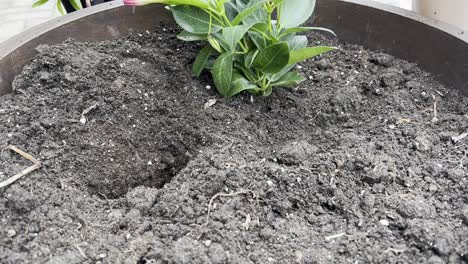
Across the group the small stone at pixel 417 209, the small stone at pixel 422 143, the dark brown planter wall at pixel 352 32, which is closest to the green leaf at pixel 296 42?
the dark brown planter wall at pixel 352 32

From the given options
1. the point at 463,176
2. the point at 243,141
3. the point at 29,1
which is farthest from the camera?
the point at 29,1

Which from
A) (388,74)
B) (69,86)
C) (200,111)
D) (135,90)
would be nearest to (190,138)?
(200,111)

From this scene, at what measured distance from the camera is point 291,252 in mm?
818

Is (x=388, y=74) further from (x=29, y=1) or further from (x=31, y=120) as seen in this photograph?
(x=29, y=1)

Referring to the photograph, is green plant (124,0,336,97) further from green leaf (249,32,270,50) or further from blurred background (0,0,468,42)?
blurred background (0,0,468,42)

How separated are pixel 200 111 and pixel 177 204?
282 millimetres

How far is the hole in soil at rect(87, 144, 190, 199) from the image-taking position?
1020mm

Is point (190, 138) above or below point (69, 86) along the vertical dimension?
below

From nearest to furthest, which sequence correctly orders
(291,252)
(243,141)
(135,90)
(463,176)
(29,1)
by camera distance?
(291,252) < (463,176) < (243,141) < (135,90) < (29,1)

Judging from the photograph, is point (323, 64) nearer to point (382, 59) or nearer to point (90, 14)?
point (382, 59)

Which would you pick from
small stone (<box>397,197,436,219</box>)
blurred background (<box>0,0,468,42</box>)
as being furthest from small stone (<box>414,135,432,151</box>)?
blurred background (<box>0,0,468,42</box>)

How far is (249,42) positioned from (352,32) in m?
0.32

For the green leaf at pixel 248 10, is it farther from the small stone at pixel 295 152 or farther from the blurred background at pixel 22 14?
the blurred background at pixel 22 14

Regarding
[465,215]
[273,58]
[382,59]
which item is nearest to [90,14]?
[273,58]
